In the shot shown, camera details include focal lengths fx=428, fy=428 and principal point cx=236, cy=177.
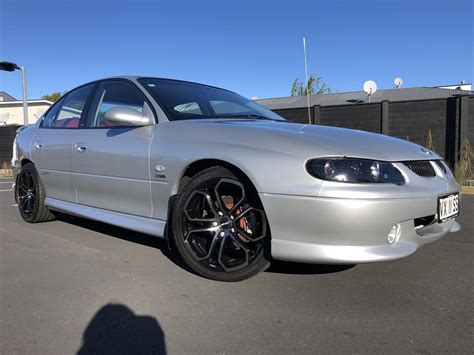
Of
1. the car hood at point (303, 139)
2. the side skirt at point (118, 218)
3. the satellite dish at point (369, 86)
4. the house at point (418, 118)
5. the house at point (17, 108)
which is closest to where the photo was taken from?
the car hood at point (303, 139)

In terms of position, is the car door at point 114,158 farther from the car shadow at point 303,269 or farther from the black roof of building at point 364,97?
the black roof of building at point 364,97

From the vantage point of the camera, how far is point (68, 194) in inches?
161

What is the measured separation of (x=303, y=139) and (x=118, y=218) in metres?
1.72

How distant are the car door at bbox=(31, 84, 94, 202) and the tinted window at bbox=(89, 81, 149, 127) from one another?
225 millimetres

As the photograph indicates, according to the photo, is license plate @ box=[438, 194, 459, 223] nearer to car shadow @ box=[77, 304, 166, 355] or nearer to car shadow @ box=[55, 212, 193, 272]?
car shadow @ box=[55, 212, 193, 272]

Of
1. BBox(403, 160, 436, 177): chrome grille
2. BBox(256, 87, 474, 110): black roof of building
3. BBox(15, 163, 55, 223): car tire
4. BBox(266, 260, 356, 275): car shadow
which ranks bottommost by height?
BBox(266, 260, 356, 275): car shadow

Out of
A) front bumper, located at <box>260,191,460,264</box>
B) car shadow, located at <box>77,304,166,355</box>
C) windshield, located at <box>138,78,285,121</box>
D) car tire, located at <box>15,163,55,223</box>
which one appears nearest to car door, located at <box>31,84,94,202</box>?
car tire, located at <box>15,163,55,223</box>

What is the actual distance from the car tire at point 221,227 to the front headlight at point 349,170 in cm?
45

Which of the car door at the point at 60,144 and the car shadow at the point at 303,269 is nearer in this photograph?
the car shadow at the point at 303,269

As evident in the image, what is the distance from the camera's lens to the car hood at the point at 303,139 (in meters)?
2.49

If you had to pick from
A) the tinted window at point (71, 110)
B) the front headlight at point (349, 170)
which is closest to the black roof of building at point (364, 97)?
the tinted window at point (71, 110)

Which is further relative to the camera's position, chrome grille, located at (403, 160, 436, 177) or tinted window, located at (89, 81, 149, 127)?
tinted window, located at (89, 81, 149, 127)

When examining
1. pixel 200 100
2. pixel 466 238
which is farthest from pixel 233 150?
pixel 466 238

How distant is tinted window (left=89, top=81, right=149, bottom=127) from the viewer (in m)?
3.53
